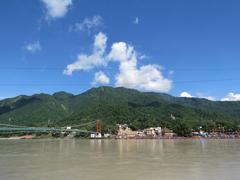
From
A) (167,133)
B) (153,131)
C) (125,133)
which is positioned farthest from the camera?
(153,131)

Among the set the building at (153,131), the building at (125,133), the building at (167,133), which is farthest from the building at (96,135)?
the building at (167,133)

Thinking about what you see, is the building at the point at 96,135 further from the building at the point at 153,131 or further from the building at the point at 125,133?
the building at the point at 153,131

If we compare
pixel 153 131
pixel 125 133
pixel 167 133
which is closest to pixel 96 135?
pixel 125 133

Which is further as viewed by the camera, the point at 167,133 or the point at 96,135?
the point at 167,133

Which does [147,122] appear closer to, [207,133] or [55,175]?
[207,133]

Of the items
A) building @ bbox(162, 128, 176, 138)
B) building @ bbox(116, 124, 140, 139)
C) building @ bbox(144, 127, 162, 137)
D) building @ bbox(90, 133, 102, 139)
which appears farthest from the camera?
building @ bbox(144, 127, 162, 137)

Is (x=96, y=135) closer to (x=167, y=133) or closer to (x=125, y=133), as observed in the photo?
(x=125, y=133)

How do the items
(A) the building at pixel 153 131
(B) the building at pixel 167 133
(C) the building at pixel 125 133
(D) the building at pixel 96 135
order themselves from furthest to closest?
(A) the building at pixel 153 131
(B) the building at pixel 167 133
(C) the building at pixel 125 133
(D) the building at pixel 96 135

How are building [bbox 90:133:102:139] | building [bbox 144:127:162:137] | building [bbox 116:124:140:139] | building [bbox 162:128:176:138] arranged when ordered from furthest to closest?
building [bbox 144:127:162:137] < building [bbox 162:128:176:138] < building [bbox 116:124:140:139] < building [bbox 90:133:102:139]

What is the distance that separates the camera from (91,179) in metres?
15.9

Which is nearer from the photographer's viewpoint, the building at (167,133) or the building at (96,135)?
the building at (96,135)

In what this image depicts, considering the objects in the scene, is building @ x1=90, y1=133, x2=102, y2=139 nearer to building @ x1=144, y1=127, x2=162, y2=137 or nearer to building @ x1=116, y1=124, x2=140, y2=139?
building @ x1=116, y1=124, x2=140, y2=139

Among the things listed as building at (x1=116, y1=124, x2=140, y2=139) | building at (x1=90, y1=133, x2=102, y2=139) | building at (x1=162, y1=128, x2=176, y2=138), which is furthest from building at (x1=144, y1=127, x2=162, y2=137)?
building at (x1=90, y1=133, x2=102, y2=139)

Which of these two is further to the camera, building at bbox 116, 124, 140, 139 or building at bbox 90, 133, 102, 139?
building at bbox 116, 124, 140, 139
